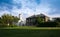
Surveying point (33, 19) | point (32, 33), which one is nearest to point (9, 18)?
point (33, 19)

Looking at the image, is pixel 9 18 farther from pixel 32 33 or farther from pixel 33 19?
pixel 32 33

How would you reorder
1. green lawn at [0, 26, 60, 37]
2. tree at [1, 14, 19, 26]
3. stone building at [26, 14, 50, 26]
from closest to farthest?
green lawn at [0, 26, 60, 37] < tree at [1, 14, 19, 26] < stone building at [26, 14, 50, 26]

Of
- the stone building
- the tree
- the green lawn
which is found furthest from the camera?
the stone building

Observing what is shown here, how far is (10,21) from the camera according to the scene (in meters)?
16.8

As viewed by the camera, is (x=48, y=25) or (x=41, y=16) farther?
(x=41, y=16)

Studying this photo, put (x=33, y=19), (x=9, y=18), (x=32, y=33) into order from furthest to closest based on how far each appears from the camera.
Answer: (x=33, y=19) → (x=9, y=18) → (x=32, y=33)

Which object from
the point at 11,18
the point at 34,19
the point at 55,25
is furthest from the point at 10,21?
the point at 55,25

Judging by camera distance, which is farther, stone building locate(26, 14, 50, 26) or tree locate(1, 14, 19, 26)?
stone building locate(26, 14, 50, 26)

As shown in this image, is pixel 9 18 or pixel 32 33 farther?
pixel 9 18

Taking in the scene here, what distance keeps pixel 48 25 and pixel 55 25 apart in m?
0.81

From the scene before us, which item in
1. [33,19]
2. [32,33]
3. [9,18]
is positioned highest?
[9,18]

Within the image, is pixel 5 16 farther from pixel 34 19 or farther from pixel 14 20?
pixel 34 19

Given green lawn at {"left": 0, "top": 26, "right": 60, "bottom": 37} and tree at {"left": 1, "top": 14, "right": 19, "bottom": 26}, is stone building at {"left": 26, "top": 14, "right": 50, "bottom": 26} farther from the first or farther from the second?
green lawn at {"left": 0, "top": 26, "right": 60, "bottom": 37}

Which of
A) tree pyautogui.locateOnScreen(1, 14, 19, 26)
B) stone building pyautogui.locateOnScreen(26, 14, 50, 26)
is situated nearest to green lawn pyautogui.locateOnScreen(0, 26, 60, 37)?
tree pyautogui.locateOnScreen(1, 14, 19, 26)
